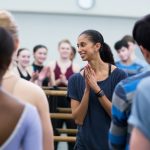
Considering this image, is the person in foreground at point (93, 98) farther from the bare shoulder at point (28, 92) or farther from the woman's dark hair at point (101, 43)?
the bare shoulder at point (28, 92)

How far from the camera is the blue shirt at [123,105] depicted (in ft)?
9.39

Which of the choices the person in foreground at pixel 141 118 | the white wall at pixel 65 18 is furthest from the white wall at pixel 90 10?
the person in foreground at pixel 141 118

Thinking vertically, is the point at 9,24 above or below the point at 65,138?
above

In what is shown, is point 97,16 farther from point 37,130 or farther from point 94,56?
point 37,130

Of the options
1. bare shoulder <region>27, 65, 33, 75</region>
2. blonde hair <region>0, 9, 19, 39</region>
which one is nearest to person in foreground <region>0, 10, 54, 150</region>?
blonde hair <region>0, 9, 19, 39</region>

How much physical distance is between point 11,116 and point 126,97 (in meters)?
0.64

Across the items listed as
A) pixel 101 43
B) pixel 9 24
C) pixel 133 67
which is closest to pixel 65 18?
Answer: pixel 133 67

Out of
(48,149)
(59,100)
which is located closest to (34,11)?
(59,100)

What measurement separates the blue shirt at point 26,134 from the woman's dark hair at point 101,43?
7.40ft

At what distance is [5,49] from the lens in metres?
2.43

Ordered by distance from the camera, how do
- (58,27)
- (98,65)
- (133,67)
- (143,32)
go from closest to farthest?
(143,32), (98,65), (133,67), (58,27)

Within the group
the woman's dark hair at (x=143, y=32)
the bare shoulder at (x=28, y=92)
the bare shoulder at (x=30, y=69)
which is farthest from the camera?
the bare shoulder at (x=30, y=69)

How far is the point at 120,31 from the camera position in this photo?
12281 millimetres

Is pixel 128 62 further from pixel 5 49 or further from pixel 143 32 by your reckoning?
pixel 5 49
